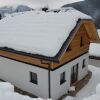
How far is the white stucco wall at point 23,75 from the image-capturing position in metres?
11.3

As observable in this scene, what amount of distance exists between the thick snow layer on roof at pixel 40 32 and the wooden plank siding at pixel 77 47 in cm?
131

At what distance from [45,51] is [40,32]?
6.85ft

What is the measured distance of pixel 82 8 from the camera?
4859cm

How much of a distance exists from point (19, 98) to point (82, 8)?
149ft

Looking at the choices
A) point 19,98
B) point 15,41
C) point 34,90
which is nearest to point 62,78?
point 34,90

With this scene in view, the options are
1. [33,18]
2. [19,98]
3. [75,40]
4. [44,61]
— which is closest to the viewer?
[19,98]

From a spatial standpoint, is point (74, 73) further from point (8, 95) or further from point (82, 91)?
point (8, 95)

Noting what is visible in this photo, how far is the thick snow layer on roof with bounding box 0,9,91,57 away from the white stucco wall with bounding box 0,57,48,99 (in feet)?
3.78

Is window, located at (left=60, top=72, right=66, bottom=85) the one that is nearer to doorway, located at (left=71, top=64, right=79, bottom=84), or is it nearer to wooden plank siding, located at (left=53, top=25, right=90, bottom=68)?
wooden plank siding, located at (left=53, top=25, right=90, bottom=68)

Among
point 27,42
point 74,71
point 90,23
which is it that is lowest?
point 74,71

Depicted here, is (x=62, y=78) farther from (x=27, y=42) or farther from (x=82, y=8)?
(x=82, y=8)

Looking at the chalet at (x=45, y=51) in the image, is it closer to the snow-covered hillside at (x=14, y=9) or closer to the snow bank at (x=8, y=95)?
the snow bank at (x=8, y=95)

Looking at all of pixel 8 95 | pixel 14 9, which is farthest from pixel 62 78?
pixel 14 9

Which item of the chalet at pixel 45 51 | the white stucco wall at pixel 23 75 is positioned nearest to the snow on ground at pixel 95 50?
the chalet at pixel 45 51
